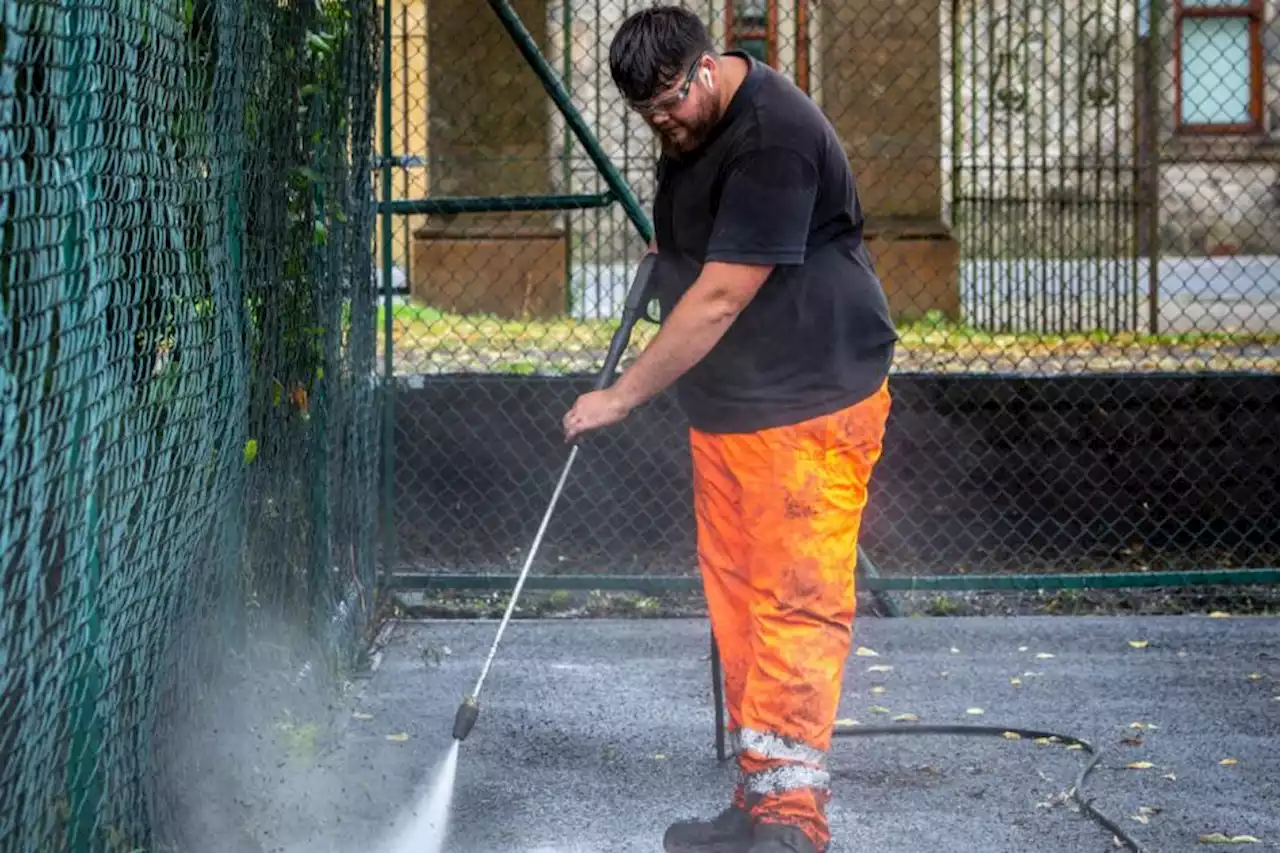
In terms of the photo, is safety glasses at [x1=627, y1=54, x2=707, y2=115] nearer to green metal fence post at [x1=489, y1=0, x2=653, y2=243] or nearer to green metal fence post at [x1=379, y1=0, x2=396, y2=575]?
green metal fence post at [x1=489, y1=0, x2=653, y2=243]

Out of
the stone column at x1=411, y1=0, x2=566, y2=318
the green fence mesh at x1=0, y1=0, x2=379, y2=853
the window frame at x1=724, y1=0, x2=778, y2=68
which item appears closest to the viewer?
the green fence mesh at x1=0, y1=0, x2=379, y2=853

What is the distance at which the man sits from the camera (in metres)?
3.94

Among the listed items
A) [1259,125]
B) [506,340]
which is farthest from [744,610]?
[1259,125]

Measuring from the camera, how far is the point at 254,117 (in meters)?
4.44

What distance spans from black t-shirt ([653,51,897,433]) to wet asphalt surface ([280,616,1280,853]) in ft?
3.68

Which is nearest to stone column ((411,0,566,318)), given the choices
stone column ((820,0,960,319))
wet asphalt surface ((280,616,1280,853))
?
stone column ((820,0,960,319))

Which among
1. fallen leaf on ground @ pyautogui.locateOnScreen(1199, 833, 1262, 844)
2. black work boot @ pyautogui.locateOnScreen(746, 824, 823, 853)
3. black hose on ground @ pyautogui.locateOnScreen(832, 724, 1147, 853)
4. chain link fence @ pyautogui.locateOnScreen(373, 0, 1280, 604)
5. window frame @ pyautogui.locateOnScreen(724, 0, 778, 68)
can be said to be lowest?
fallen leaf on ground @ pyautogui.locateOnScreen(1199, 833, 1262, 844)

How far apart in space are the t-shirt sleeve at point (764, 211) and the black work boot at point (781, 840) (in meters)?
1.29

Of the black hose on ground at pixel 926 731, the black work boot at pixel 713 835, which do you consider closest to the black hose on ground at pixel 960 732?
the black hose on ground at pixel 926 731

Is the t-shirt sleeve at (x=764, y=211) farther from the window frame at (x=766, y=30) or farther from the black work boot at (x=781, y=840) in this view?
the window frame at (x=766, y=30)

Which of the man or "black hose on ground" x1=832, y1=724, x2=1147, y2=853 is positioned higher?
the man

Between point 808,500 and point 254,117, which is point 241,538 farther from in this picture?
point 808,500

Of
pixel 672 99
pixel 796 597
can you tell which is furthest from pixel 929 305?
pixel 672 99

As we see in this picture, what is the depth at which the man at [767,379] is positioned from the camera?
3938 millimetres
